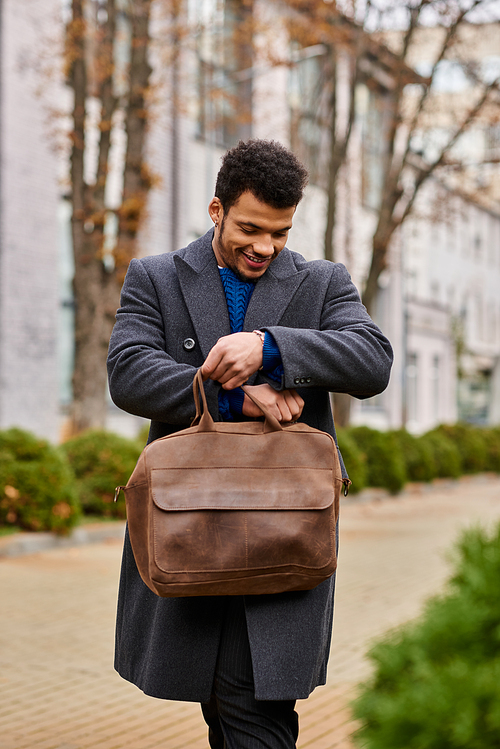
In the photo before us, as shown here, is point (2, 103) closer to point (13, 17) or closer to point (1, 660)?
point (13, 17)

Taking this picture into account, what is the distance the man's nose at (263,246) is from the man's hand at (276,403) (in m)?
0.35

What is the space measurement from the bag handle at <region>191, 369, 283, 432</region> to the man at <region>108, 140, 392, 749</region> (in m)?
0.04

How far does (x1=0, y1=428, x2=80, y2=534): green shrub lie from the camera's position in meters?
10.9

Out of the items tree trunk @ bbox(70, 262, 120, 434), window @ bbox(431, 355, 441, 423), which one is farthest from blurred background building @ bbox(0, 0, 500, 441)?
window @ bbox(431, 355, 441, 423)

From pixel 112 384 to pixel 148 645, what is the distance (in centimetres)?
73

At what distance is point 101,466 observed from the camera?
505 inches

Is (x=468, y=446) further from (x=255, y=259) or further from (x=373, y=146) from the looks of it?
(x=255, y=259)

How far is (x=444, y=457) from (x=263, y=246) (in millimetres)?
21858

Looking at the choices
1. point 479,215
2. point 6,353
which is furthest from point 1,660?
point 479,215

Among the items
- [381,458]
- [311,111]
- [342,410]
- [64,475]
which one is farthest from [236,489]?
[311,111]

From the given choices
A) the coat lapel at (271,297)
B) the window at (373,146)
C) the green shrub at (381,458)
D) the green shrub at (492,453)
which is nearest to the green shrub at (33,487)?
the coat lapel at (271,297)

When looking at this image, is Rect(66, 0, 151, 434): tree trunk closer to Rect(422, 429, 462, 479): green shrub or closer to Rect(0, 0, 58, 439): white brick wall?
Rect(0, 0, 58, 439): white brick wall

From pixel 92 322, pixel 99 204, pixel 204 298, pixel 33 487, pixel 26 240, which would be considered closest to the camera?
pixel 204 298

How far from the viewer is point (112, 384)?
2.72 m
